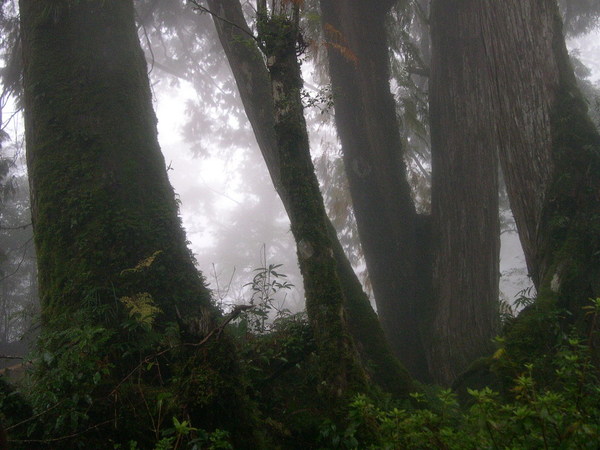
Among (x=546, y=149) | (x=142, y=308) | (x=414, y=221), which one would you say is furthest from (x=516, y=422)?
(x=414, y=221)

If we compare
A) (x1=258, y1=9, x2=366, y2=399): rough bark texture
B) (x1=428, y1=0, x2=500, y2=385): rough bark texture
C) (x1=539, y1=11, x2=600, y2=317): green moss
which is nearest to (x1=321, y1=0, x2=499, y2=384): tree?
(x1=428, y1=0, x2=500, y2=385): rough bark texture

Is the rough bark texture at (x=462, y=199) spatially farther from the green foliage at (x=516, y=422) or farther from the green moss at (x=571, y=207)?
the green foliage at (x=516, y=422)

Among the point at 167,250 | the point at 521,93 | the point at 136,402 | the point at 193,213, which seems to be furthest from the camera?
the point at 193,213

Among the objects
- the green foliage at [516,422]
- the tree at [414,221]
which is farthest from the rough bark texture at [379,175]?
the green foliage at [516,422]

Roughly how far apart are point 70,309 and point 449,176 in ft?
16.3

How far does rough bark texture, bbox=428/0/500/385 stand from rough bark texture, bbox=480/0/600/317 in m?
1.15

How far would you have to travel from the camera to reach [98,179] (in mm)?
4023

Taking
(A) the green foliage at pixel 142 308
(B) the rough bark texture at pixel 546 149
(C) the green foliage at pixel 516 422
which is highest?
(B) the rough bark texture at pixel 546 149

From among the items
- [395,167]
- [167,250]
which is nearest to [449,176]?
[395,167]

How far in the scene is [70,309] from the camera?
3.48 metres

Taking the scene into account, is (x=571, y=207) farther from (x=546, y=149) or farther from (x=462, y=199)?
(x=462, y=199)

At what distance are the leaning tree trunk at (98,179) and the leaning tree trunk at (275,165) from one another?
1.13 m

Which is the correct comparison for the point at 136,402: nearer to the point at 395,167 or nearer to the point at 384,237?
the point at 384,237

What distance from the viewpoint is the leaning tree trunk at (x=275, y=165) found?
4188mm
